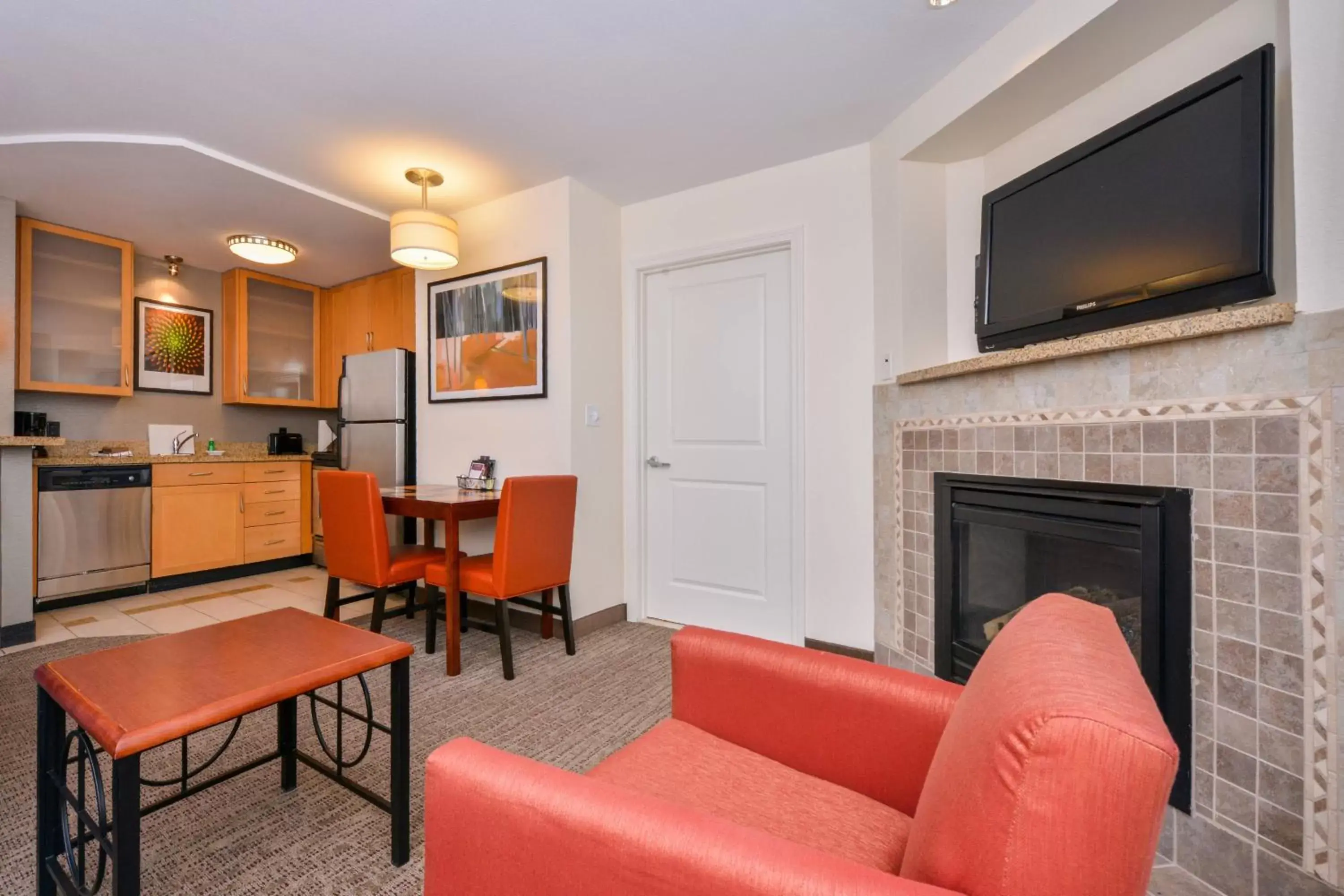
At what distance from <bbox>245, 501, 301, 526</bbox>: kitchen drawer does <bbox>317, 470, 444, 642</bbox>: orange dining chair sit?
209cm

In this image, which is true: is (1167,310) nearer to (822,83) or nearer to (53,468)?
(822,83)

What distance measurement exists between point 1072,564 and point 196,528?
515 centimetres

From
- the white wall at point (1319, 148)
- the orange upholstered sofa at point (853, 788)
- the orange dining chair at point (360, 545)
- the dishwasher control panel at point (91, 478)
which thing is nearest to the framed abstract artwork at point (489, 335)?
the orange dining chair at point (360, 545)

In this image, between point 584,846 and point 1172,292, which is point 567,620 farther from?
point 1172,292

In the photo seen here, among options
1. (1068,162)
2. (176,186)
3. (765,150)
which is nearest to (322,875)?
(1068,162)

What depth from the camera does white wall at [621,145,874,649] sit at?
2.70 meters

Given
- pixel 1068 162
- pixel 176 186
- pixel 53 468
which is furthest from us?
pixel 53 468

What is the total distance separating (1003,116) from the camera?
7.14ft

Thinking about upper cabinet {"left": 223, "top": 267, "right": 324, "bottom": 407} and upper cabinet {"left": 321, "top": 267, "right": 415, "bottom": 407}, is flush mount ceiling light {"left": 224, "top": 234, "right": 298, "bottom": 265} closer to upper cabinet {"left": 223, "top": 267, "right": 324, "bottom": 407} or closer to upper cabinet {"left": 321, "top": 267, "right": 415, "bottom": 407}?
upper cabinet {"left": 321, "top": 267, "right": 415, "bottom": 407}

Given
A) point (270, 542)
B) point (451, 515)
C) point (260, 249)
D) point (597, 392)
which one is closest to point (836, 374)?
point (597, 392)

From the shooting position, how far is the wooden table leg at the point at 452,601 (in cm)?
257

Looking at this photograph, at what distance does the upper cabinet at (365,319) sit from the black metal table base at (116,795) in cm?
301

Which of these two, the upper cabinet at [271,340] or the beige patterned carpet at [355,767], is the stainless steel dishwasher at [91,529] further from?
the upper cabinet at [271,340]

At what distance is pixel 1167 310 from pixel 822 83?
1.47 meters
